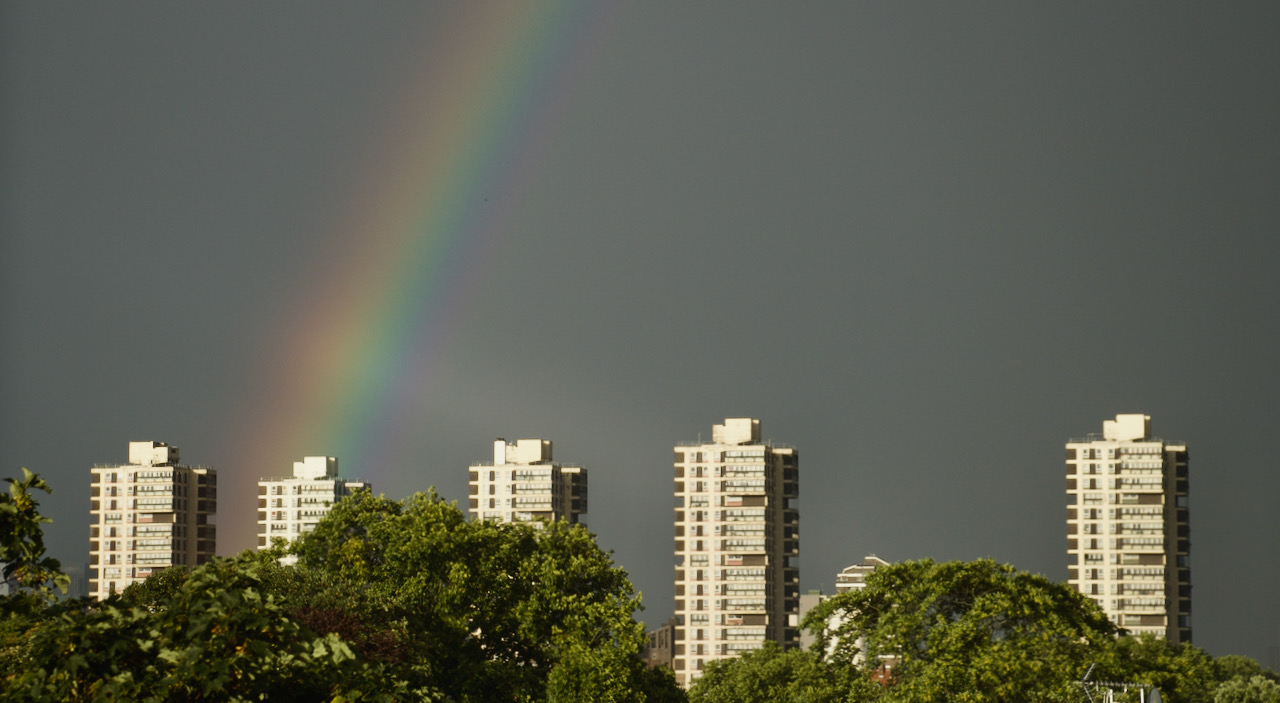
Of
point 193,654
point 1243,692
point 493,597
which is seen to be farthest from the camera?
point 1243,692

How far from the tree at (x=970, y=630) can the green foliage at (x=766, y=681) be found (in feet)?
71.5

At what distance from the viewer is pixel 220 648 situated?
53.2 feet

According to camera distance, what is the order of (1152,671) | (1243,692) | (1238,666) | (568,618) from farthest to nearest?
(1238,666) < (1243,692) < (1152,671) < (568,618)

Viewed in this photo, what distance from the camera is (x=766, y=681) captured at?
11281 cm

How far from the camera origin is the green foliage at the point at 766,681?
316 feet

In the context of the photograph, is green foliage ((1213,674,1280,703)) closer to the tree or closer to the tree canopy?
the tree

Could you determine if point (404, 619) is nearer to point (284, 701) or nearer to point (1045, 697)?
point (1045, 697)

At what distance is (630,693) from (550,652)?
4.99m

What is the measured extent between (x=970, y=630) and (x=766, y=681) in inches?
1922

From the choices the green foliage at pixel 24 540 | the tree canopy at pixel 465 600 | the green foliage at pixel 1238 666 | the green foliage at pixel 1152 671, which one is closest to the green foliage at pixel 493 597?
the tree canopy at pixel 465 600

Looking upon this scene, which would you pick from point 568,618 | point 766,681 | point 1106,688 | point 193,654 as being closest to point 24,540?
point 193,654

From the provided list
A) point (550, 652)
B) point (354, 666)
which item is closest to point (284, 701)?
point (354, 666)

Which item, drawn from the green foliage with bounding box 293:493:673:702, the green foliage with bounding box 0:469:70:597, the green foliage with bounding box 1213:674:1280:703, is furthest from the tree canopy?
the green foliage with bounding box 1213:674:1280:703

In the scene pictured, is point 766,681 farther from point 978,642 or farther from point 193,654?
point 193,654
